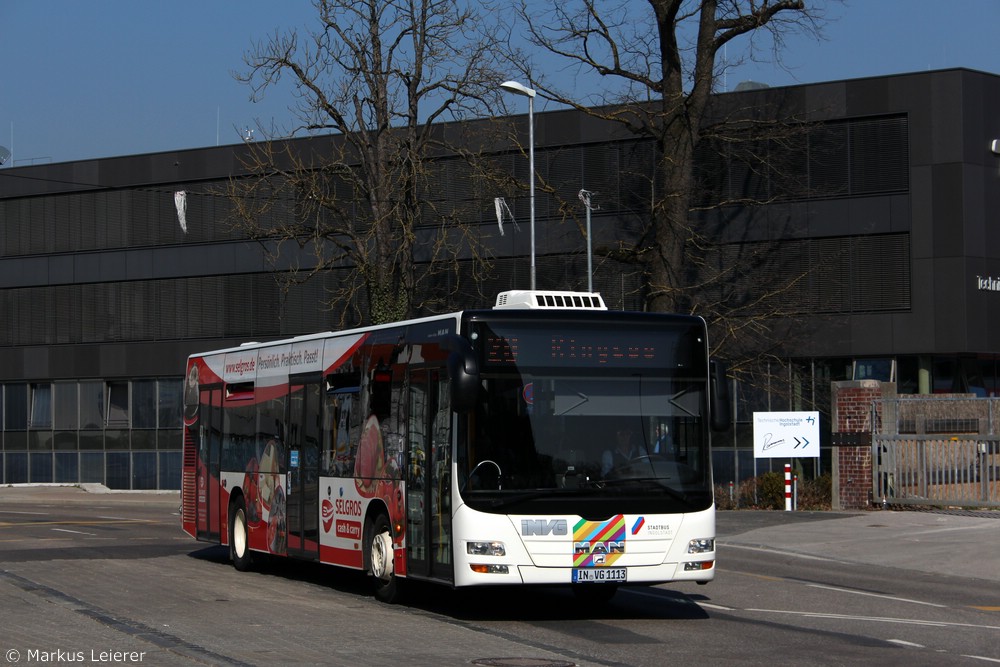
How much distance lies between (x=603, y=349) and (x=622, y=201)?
29.0 meters

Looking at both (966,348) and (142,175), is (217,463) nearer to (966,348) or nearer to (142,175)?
(966,348)

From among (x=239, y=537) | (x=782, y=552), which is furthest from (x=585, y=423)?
(x=782, y=552)

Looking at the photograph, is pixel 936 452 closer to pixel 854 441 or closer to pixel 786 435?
pixel 854 441

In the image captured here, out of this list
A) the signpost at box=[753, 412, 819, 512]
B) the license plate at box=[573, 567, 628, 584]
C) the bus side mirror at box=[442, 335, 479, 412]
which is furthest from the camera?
the signpost at box=[753, 412, 819, 512]

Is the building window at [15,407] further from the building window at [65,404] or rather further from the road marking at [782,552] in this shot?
the road marking at [782,552]

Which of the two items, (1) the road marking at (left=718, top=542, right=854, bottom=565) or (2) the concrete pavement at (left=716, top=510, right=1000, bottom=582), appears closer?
(2) the concrete pavement at (left=716, top=510, right=1000, bottom=582)

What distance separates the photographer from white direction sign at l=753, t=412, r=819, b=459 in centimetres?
3070

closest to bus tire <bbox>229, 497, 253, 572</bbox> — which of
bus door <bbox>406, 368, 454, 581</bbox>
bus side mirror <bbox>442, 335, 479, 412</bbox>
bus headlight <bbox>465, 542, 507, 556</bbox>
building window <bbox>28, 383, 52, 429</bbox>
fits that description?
bus door <bbox>406, 368, 454, 581</bbox>

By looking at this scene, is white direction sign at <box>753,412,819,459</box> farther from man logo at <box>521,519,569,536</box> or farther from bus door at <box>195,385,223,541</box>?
man logo at <box>521,519,569,536</box>

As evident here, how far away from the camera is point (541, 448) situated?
13.5 metres

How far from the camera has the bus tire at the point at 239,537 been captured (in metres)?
19.6

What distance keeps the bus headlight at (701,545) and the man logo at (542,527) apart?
4.43 feet

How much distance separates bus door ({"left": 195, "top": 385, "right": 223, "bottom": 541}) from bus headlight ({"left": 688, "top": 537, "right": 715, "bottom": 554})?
356 inches

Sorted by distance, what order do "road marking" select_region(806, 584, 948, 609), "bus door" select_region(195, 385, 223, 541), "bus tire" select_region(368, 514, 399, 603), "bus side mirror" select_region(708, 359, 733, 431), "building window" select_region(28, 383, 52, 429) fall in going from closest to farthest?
"bus side mirror" select_region(708, 359, 733, 431), "bus tire" select_region(368, 514, 399, 603), "road marking" select_region(806, 584, 948, 609), "bus door" select_region(195, 385, 223, 541), "building window" select_region(28, 383, 52, 429)
